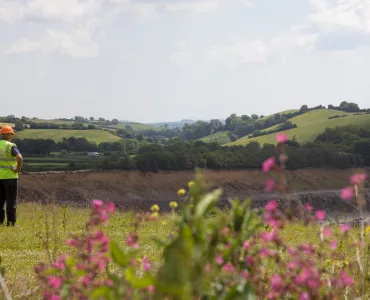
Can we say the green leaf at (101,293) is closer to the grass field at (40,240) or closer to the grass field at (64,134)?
the grass field at (40,240)

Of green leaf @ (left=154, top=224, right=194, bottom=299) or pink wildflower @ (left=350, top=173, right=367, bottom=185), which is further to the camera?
pink wildflower @ (left=350, top=173, right=367, bottom=185)

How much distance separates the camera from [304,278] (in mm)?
3402

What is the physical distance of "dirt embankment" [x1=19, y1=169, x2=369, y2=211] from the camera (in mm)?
70000

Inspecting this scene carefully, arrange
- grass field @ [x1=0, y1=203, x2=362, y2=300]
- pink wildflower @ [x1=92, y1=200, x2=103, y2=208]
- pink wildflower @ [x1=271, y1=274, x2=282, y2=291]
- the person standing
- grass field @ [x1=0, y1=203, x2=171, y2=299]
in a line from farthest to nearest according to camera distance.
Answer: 1. the person standing
2. grass field @ [x1=0, y1=203, x2=362, y2=300]
3. grass field @ [x1=0, y1=203, x2=171, y2=299]
4. pink wildflower @ [x1=92, y1=200, x2=103, y2=208]
5. pink wildflower @ [x1=271, y1=274, x2=282, y2=291]

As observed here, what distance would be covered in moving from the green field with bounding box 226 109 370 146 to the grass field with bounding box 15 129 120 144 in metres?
→ 29.5

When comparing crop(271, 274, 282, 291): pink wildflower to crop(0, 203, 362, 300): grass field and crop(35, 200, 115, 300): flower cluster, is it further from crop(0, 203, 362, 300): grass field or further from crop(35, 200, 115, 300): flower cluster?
crop(0, 203, 362, 300): grass field

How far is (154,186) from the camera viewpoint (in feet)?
269

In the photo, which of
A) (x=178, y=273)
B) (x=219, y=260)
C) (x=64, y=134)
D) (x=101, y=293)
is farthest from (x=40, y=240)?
(x=64, y=134)

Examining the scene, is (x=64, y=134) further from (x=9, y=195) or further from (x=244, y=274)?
(x=244, y=274)

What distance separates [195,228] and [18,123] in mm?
157619

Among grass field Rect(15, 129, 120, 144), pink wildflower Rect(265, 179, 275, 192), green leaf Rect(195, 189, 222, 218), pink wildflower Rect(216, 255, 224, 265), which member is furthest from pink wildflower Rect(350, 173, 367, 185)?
grass field Rect(15, 129, 120, 144)

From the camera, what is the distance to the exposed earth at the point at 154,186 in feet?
230

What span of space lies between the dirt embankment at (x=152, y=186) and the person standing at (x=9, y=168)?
45874 millimetres

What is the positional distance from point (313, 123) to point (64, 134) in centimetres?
5737
